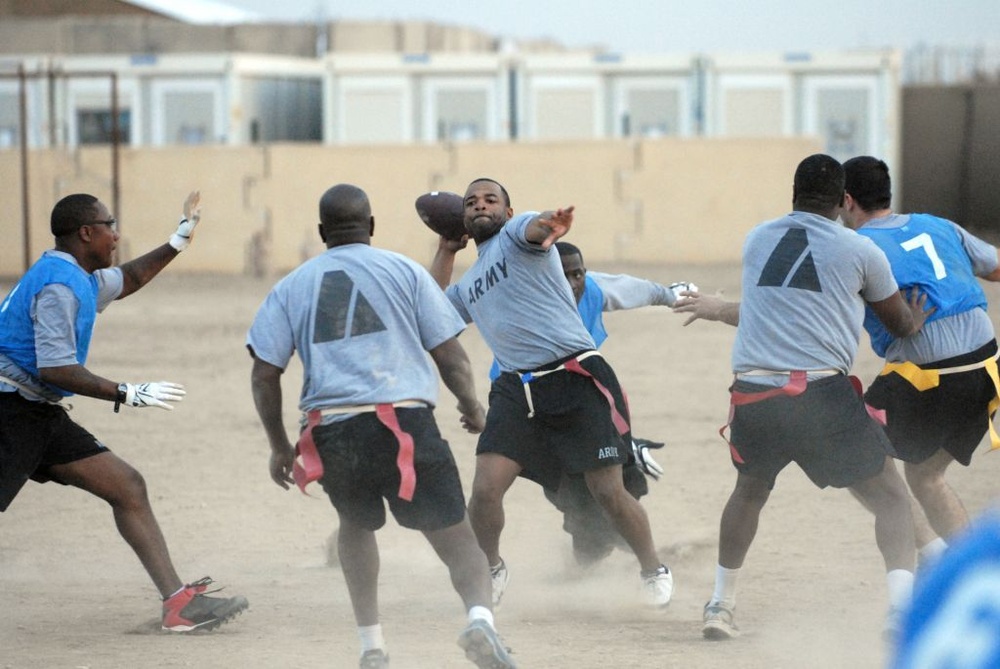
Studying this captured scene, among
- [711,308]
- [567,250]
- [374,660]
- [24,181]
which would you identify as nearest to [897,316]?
[711,308]

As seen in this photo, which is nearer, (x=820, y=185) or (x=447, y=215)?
(x=820, y=185)

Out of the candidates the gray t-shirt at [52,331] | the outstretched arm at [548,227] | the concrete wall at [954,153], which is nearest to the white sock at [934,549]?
the outstretched arm at [548,227]

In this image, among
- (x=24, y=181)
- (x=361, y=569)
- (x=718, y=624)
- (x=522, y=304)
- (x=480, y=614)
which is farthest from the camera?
(x=24, y=181)

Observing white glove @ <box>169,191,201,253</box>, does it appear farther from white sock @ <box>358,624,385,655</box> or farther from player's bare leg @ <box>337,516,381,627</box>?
white sock @ <box>358,624,385,655</box>

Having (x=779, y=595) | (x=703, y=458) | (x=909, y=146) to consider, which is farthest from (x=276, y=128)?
(x=779, y=595)

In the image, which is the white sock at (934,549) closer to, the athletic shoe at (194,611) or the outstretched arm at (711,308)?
the outstretched arm at (711,308)

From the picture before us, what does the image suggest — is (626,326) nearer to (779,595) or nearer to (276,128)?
(779,595)

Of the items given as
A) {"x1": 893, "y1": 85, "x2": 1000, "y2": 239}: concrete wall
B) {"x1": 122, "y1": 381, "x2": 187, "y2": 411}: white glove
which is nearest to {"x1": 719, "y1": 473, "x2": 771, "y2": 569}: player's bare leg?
{"x1": 122, "y1": 381, "x2": 187, "y2": 411}: white glove

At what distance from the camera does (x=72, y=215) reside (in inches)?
231

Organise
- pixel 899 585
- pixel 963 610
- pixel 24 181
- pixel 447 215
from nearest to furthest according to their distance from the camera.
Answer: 1. pixel 963 610
2. pixel 899 585
3. pixel 447 215
4. pixel 24 181

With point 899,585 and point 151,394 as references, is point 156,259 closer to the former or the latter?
point 151,394

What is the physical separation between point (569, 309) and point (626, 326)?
10057mm

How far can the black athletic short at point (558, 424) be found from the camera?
605cm

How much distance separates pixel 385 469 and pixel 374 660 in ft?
2.28
